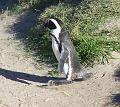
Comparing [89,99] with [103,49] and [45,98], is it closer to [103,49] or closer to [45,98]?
[45,98]

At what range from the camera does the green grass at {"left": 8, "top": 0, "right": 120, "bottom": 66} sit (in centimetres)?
648

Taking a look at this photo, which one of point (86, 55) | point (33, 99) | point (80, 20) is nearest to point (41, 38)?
point (80, 20)

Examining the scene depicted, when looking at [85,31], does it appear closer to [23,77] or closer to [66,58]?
[66,58]

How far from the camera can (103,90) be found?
18.7 ft

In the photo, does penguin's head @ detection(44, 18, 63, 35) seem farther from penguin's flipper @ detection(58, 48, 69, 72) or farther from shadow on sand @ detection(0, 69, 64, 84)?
shadow on sand @ detection(0, 69, 64, 84)

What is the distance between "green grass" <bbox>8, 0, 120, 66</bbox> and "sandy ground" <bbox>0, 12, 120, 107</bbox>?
19 centimetres

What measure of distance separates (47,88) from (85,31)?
1376 mm

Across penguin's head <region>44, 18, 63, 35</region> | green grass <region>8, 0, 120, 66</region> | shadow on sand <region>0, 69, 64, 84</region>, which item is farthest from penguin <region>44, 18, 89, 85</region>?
green grass <region>8, 0, 120, 66</region>

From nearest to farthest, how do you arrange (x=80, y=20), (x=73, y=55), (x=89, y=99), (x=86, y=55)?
(x=89, y=99) → (x=73, y=55) → (x=86, y=55) → (x=80, y=20)

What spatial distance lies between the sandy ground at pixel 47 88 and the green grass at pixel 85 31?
188 millimetres

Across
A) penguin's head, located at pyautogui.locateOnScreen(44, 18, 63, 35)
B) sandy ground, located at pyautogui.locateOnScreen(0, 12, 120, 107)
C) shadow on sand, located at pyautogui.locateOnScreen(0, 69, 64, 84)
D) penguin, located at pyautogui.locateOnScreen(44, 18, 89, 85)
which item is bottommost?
shadow on sand, located at pyautogui.locateOnScreen(0, 69, 64, 84)

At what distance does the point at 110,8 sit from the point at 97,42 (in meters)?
1.01

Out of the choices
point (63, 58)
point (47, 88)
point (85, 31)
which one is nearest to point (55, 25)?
point (63, 58)

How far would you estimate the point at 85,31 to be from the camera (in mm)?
6965
